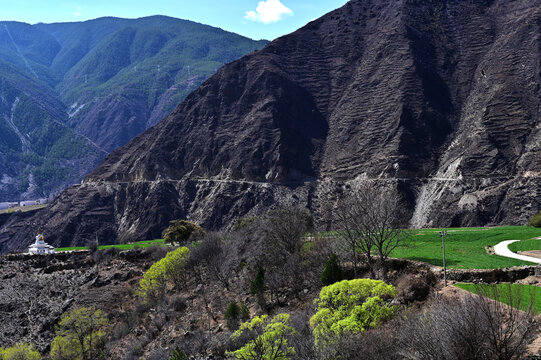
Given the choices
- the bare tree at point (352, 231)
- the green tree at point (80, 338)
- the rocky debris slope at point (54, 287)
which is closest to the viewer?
the bare tree at point (352, 231)

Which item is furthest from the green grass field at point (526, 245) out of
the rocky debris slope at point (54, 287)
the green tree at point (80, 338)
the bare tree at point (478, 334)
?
the rocky debris slope at point (54, 287)

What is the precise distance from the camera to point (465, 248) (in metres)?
26.0

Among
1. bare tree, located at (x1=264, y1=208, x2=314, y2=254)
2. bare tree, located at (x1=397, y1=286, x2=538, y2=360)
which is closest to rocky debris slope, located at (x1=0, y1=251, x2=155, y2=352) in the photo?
bare tree, located at (x1=264, y1=208, x2=314, y2=254)

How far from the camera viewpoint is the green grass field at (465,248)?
21636 mm

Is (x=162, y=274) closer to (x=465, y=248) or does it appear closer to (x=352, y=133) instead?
(x=465, y=248)

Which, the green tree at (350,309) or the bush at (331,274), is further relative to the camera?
the bush at (331,274)

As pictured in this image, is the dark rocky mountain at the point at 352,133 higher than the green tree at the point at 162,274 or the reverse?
higher

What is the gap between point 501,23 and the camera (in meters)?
79.3

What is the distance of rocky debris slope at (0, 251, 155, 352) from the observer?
42.7 meters

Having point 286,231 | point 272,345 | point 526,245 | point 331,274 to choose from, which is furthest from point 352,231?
point 272,345

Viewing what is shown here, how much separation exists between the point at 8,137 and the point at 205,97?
394 feet

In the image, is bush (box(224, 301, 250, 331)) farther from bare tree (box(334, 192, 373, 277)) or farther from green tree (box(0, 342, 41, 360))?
green tree (box(0, 342, 41, 360))

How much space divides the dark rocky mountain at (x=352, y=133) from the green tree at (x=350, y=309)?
38015 mm

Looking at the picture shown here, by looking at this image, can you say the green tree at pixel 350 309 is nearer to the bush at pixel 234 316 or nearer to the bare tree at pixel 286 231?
the bush at pixel 234 316
